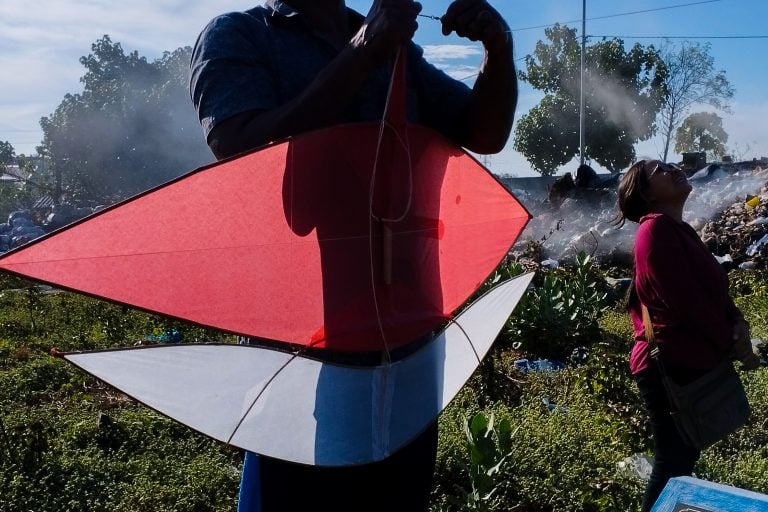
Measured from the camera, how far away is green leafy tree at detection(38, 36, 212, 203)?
30.8 m

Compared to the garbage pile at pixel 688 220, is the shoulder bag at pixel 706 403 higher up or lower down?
lower down

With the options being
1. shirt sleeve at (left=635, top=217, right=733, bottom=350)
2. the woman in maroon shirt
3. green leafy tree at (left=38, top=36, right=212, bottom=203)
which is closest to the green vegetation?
the woman in maroon shirt

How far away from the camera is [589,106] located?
31.2 metres

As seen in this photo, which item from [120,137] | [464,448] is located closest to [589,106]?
[120,137]

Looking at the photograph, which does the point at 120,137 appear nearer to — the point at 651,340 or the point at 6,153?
the point at 6,153

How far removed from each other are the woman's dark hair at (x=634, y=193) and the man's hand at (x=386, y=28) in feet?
6.36

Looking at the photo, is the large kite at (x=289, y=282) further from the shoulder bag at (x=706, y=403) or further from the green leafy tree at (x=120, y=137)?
the green leafy tree at (x=120, y=137)

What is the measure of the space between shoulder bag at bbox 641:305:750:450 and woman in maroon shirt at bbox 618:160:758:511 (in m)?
0.03

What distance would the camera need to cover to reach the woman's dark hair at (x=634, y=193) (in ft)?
9.27

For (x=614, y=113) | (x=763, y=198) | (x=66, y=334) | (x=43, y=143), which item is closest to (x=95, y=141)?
(x=43, y=143)

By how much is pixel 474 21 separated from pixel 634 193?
181 cm

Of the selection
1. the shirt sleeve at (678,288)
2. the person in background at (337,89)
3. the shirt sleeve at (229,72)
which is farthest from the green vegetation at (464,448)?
the shirt sleeve at (229,72)

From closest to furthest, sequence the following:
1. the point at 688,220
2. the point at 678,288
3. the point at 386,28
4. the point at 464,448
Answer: the point at 386,28 < the point at 678,288 < the point at 464,448 < the point at 688,220

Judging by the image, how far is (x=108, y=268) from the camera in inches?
41.6
